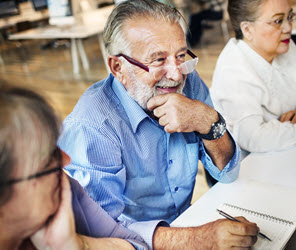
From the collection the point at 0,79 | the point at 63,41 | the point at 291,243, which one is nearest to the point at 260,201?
the point at 291,243

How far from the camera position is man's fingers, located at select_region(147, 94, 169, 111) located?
115 cm

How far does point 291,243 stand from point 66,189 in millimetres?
760

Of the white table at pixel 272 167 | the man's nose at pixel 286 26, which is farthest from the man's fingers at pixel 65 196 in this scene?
the man's nose at pixel 286 26

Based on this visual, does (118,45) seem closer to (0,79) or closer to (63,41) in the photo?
(0,79)

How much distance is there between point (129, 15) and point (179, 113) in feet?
1.29

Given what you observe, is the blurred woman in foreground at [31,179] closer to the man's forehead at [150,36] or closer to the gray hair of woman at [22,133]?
the gray hair of woman at [22,133]

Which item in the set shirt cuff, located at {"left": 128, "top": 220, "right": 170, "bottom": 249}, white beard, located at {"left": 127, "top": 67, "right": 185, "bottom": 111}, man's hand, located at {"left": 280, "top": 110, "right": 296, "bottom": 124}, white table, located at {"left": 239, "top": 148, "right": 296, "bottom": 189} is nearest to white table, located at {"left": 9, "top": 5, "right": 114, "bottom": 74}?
man's hand, located at {"left": 280, "top": 110, "right": 296, "bottom": 124}

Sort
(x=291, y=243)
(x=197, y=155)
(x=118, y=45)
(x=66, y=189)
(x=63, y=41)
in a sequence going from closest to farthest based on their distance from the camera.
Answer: (x=66, y=189), (x=291, y=243), (x=118, y=45), (x=197, y=155), (x=63, y=41)

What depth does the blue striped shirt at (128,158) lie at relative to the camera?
1.02 meters

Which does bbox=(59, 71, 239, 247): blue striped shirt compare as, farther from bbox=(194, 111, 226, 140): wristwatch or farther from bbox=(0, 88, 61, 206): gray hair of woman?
bbox=(0, 88, 61, 206): gray hair of woman

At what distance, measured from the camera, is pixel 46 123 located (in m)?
0.49

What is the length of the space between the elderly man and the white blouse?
0.79 ft

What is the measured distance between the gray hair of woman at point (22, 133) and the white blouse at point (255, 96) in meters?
1.13

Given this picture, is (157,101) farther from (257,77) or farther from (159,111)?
(257,77)
